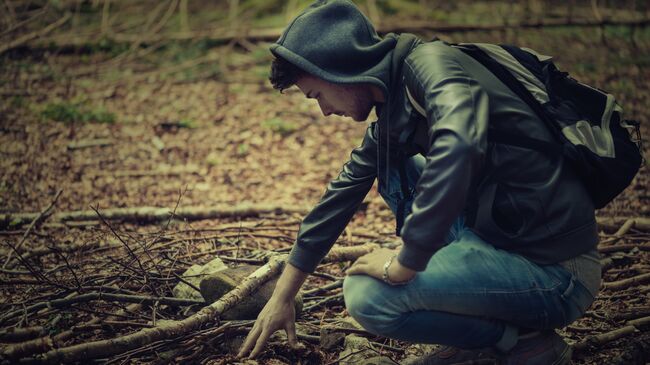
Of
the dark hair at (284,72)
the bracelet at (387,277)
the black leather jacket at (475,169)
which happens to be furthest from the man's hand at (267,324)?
the dark hair at (284,72)

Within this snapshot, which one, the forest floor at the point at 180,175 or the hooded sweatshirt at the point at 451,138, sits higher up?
the hooded sweatshirt at the point at 451,138

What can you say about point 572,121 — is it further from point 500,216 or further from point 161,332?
point 161,332

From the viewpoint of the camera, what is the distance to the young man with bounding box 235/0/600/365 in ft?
6.66

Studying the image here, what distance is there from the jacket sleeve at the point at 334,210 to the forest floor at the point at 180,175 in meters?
0.55

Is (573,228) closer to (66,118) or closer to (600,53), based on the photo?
(66,118)

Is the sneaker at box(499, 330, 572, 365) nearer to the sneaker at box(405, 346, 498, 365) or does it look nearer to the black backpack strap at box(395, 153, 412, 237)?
the sneaker at box(405, 346, 498, 365)

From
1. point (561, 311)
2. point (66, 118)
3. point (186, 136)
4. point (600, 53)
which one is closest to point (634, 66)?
point (600, 53)

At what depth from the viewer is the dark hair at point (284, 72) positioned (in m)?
2.47

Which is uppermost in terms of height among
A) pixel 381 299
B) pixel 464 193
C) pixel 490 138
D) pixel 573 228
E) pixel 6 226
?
pixel 490 138

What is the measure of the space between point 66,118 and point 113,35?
2.95 meters

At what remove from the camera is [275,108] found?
686 cm

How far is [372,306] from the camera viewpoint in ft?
7.87

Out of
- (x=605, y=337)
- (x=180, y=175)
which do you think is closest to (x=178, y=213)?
(x=180, y=175)

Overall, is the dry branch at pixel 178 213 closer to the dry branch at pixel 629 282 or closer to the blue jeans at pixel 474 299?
the blue jeans at pixel 474 299
